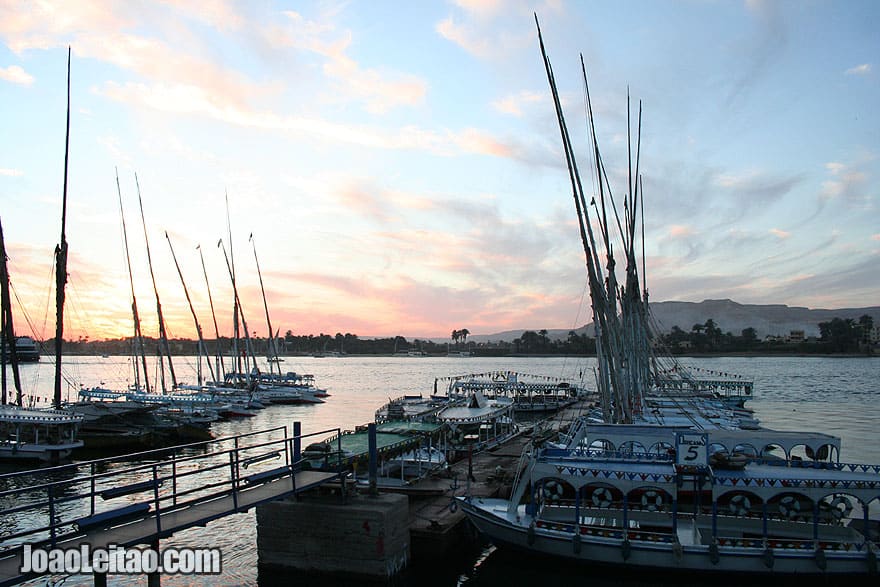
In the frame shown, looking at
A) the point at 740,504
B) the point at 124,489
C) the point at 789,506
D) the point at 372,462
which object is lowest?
the point at 789,506

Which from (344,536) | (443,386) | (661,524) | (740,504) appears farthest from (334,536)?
(443,386)

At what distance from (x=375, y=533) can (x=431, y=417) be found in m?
29.0

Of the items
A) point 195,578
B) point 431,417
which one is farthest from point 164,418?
point 195,578

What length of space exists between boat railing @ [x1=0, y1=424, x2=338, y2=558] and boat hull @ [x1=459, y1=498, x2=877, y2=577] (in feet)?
28.8

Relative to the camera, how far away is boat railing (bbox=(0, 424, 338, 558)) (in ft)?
50.4

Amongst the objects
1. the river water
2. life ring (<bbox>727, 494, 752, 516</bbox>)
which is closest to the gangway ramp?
the river water

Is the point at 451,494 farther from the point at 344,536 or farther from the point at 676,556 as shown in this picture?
the point at 676,556

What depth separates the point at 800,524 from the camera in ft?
80.0

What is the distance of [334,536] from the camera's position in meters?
21.7

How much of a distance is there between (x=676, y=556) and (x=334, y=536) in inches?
473

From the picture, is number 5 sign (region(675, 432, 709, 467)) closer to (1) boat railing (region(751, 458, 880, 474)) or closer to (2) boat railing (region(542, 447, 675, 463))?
(2) boat railing (region(542, 447, 675, 463))

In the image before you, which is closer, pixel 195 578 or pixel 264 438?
pixel 195 578

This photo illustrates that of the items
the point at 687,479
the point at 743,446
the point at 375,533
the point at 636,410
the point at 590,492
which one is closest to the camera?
the point at 375,533

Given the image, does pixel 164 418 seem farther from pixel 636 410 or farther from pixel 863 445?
pixel 863 445
